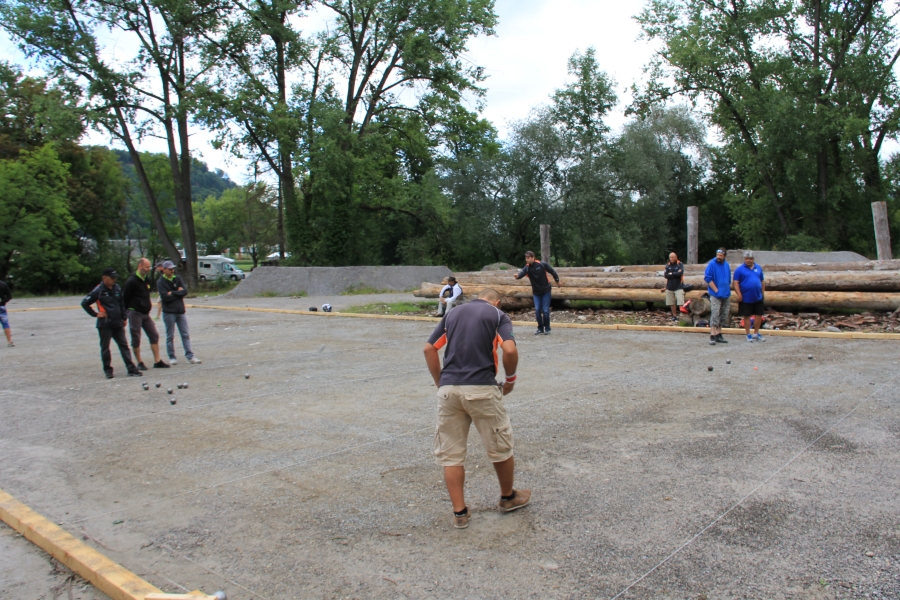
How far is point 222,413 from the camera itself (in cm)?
784

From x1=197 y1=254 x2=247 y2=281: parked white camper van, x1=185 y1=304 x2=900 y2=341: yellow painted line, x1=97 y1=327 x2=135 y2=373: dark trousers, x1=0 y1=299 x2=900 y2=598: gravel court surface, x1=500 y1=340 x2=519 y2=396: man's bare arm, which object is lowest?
x1=0 y1=299 x2=900 y2=598: gravel court surface

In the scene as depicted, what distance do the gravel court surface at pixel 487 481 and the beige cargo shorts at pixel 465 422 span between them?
1.44 ft

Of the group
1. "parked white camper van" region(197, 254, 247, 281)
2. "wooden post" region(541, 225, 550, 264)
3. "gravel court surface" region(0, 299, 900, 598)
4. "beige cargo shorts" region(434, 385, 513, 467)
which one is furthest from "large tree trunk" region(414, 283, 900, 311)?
"parked white camper van" region(197, 254, 247, 281)

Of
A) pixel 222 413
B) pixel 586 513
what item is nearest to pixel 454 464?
pixel 586 513

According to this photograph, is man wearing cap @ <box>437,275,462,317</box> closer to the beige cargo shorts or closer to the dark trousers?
the dark trousers

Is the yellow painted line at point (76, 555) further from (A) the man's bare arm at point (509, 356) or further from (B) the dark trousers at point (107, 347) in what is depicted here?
(B) the dark trousers at point (107, 347)

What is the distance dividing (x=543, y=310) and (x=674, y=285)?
3.41m

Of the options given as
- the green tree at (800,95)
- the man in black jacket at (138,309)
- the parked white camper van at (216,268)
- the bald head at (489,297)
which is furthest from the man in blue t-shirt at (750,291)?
the parked white camper van at (216,268)

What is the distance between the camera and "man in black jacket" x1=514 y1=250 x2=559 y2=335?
46.2 ft

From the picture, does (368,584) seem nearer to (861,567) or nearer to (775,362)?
(861,567)

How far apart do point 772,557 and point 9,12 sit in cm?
3654

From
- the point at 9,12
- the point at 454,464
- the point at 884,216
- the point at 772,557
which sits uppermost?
the point at 9,12

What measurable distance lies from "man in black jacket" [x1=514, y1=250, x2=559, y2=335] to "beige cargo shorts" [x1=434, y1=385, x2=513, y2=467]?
959 cm

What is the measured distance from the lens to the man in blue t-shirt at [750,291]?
40.6ft
